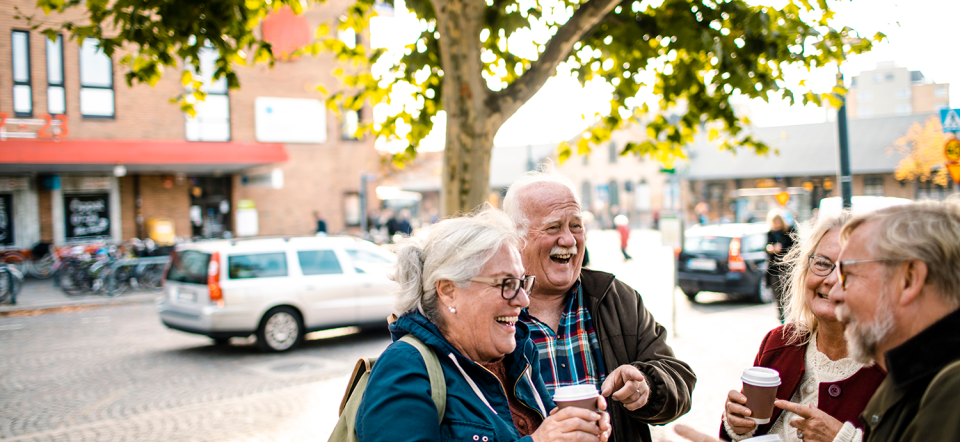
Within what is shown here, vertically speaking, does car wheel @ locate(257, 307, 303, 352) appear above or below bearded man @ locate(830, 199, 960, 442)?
below

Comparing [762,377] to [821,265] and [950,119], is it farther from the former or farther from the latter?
[950,119]

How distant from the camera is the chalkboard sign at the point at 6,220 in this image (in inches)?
720

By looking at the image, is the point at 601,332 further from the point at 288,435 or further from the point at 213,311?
the point at 213,311

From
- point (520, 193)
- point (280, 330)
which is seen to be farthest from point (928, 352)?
point (280, 330)

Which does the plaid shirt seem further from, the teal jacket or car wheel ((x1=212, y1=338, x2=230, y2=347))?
car wheel ((x1=212, y1=338, x2=230, y2=347))

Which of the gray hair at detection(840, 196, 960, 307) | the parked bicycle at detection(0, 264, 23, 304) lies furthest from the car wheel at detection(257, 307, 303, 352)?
the parked bicycle at detection(0, 264, 23, 304)

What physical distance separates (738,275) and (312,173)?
17.2m

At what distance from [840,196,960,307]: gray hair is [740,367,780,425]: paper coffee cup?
62 cm

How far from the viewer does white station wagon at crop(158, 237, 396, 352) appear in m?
7.99

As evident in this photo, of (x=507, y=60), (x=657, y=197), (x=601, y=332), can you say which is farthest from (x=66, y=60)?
(x=657, y=197)

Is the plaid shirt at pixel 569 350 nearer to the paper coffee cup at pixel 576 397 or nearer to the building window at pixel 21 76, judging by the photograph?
the paper coffee cup at pixel 576 397

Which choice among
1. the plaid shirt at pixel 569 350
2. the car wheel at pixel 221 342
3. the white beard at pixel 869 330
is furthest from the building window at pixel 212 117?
the white beard at pixel 869 330

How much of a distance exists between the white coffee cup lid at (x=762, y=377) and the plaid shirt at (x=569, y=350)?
1.74 feet

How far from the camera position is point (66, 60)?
18859mm
